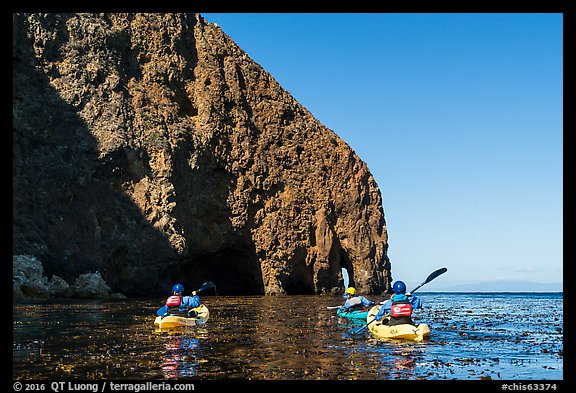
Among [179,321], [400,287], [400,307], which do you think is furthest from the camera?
[179,321]

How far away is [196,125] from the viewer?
242 feet

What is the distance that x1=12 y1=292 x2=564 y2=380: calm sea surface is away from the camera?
Result: 1537cm

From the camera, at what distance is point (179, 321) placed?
28.0 metres

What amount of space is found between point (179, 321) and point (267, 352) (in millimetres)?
9817

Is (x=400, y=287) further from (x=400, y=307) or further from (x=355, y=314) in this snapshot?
(x=355, y=314)

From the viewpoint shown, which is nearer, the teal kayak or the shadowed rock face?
the teal kayak

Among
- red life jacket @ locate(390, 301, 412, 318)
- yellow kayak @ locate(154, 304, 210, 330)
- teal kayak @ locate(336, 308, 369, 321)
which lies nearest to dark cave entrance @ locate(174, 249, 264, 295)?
teal kayak @ locate(336, 308, 369, 321)

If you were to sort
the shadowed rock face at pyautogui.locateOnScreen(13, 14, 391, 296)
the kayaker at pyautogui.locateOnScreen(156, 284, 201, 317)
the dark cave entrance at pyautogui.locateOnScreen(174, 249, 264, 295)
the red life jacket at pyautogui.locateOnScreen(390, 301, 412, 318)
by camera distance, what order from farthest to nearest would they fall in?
1. the dark cave entrance at pyautogui.locateOnScreen(174, 249, 264, 295)
2. the shadowed rock face at pyautogui.locateOnScreen(13, 14, 391, 296)
3. the kayaker at pyautogui.locateOnScreen(156, 284, 201, 317)
4. the red life jacket at pyautogui.locateOnScreen(390, 301, 412, 318)

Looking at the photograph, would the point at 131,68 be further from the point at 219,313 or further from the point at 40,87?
the point at 219,313

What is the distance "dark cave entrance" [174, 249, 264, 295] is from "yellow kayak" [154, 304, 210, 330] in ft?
141

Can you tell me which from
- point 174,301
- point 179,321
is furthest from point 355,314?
point 179,321

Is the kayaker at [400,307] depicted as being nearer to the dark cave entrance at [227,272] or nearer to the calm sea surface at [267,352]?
the calm sea surface at [267,352]

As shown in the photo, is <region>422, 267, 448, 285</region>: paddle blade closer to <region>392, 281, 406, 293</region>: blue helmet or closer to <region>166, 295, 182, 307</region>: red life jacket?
<region>392, 281, 406, 293</region>: blue helmet

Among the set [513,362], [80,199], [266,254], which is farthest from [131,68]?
[513,362]
